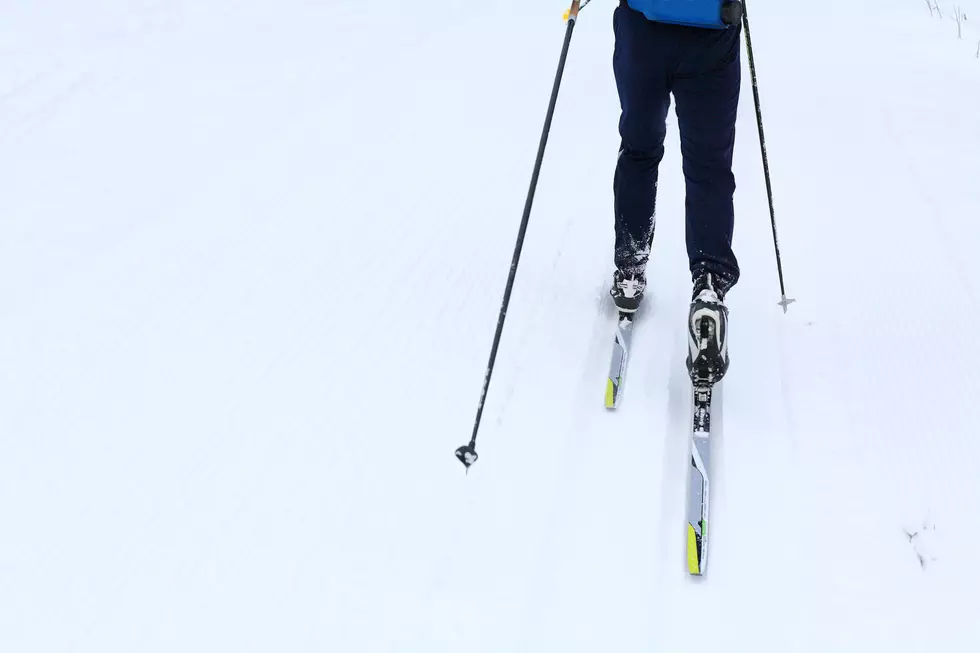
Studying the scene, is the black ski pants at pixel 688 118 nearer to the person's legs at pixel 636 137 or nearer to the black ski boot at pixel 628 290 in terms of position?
the person's legs at pixel 636 137

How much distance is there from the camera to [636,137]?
2902 millimetres

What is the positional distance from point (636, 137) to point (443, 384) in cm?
109

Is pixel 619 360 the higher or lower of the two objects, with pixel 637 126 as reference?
lower

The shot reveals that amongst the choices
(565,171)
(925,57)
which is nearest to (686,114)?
(565,171)

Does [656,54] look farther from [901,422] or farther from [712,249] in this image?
[901,422]

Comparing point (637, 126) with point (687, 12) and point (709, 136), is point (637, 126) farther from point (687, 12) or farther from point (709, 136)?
point (687, 12)

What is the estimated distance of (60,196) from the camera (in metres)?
4.16

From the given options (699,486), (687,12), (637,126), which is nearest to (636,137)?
(637,126)

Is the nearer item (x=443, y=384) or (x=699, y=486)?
(x=699, y=486)

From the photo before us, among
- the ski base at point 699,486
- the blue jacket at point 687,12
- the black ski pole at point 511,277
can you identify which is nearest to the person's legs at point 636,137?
the blue jacket at point 687,12

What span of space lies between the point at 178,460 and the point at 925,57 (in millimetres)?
6464

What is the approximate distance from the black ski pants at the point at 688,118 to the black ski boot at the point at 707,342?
7.9 inches

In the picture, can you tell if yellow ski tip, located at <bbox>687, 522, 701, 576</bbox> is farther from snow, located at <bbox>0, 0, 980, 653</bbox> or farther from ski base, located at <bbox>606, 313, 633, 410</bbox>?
ski base, located at <bbox>606, 313, 633, 410</bbox>

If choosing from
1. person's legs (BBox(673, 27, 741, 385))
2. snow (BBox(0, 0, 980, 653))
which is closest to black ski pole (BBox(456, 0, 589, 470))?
snow (BBox(0, 0, 980, 653))
